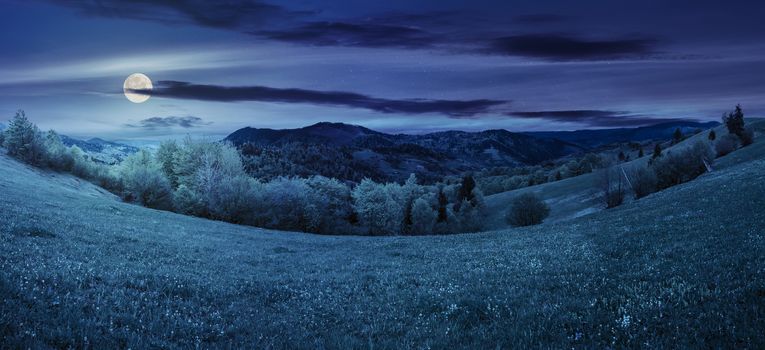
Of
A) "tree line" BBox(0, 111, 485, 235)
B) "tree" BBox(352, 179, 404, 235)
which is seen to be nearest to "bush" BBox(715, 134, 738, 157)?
"tree line" BBox(0, 111, 485, 235)

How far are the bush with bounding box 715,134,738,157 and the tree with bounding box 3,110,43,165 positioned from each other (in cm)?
15673

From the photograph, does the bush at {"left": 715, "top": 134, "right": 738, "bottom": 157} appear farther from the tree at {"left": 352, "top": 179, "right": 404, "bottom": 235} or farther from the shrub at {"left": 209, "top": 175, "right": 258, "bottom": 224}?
the shrub at {"left": 209, "top": 175, "right": 258, "bottom": 224}

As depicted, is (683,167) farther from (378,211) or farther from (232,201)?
(232,201)

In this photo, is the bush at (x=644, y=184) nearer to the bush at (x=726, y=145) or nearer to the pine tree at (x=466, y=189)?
the bush at (x=726, y=145)

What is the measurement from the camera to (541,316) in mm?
8781

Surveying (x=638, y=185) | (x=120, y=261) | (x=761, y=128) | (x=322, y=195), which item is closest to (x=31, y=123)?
(x=322, y=195)

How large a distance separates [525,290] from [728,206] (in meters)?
21.5

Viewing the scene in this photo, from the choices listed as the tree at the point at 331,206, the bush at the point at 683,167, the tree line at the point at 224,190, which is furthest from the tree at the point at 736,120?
the tree at the point at 331,206

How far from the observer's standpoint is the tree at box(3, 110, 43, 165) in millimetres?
83062

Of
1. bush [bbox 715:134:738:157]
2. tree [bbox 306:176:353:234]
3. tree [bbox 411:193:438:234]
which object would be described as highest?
bush [bbox 715:134:738:157]

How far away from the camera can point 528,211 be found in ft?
290

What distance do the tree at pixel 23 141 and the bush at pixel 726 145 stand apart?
156732mm

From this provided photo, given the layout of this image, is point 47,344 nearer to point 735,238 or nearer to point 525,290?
point 525,290

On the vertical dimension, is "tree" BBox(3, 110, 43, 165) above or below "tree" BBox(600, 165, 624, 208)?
above
